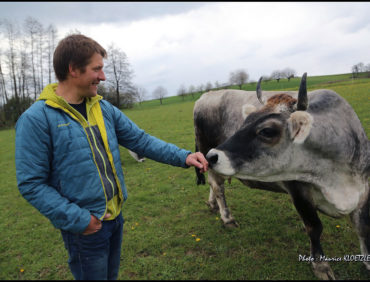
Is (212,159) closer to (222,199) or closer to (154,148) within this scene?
(154,148)

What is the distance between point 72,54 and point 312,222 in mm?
3409

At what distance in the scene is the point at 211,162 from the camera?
2.79 metres

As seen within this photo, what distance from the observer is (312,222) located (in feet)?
11.0

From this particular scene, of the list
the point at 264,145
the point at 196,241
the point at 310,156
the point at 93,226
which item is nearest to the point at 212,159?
the point at 264,145

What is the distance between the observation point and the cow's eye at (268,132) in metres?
2.77

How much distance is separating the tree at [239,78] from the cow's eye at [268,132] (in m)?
77.3

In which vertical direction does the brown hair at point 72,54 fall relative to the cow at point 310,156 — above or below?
above

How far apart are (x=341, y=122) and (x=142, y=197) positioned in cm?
531

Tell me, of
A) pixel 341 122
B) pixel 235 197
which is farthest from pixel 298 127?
pixel 235 197

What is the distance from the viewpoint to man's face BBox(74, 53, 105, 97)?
2156mm

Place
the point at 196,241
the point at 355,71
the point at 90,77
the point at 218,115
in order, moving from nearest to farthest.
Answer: the point at 90,77 < the point at 196,241 < the point at 218,115 < the point at 355,71

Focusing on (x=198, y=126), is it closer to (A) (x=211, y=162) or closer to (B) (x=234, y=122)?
(B) (x=234, y=122)

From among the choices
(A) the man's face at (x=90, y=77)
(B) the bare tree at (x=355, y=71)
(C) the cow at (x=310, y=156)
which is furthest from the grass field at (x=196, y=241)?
(B) the bare tree at (x=355, y=71)

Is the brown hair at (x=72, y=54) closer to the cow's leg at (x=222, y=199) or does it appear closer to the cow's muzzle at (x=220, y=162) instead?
the cow's muzzle at (x=220, y=162)
